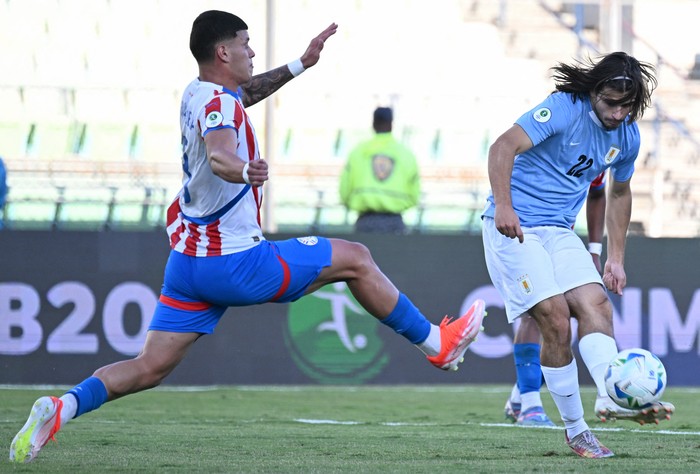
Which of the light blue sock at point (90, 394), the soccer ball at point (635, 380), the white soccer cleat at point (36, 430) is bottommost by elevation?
the white soccer cleat at point (36, 430)

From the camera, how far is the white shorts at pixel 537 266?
5.67 metres

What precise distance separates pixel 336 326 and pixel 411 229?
2.27m

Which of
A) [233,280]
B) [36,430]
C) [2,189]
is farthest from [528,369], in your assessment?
[2,189]

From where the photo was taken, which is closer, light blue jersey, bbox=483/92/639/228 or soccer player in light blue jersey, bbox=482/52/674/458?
soccer player in light blue jersey, bbox=482/52/674/458

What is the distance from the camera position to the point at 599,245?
7125 mm

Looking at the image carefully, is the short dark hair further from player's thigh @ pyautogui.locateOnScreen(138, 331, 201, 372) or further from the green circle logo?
the green circle logo

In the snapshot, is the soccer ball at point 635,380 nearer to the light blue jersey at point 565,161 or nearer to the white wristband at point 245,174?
the light blue jersey at point 565,161

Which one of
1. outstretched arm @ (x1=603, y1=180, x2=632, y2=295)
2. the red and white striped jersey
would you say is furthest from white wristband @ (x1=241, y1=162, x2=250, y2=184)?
outstretched arm @ (x1=603, y1=180, x2=632, y2=295)

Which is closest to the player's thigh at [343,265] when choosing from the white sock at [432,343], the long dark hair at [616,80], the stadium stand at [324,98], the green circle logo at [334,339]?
the white sock at [432,343]

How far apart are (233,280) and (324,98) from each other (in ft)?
31.0

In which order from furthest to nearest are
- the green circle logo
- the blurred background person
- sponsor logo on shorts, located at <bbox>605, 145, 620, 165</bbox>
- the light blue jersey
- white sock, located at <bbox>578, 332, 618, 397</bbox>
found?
the blurred background person, the green circle logo, sponsor logo on shorts, located at <bbox>605, 145, 620, 165</bbox>, the light blue jersey, white sock, located at <bbox>578, 332, 618, 397</bbox>

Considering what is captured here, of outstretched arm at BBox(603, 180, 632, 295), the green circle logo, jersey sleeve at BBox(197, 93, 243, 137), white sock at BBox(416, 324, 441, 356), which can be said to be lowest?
the green circle logo

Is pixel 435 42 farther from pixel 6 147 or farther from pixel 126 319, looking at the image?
pixel 126 319

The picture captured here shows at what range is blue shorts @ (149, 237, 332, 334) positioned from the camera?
16.9 ft
